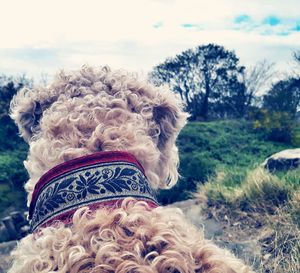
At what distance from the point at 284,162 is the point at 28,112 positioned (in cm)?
658

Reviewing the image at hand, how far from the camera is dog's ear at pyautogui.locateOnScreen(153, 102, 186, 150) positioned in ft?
10.5

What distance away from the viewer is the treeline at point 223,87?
1825 cm

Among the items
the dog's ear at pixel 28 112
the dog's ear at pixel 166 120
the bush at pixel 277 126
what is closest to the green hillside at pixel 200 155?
the bush at pixel 277 126

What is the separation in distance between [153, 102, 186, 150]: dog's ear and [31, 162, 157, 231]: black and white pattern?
88 centimetres

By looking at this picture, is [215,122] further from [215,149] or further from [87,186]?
[87,186]

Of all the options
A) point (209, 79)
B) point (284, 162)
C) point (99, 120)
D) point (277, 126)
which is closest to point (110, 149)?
point (99, 120)

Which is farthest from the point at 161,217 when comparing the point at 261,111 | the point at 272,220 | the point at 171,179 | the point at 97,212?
the point at 261,111

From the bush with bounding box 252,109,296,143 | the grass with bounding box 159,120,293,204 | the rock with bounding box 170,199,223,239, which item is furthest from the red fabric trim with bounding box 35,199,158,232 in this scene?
the bush with bounding box 252,109,296,143

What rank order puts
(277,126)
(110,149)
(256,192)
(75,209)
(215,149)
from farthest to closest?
(277,126) < (215,149) < (256,192) < (110,149) < (75,209)

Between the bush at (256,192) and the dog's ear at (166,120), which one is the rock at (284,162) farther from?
the dog's ear at (166,120)

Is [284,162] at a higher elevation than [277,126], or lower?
higher

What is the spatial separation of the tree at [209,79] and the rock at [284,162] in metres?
10.0

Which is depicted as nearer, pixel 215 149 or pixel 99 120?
pixel 99 120

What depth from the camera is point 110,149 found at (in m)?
2.52
